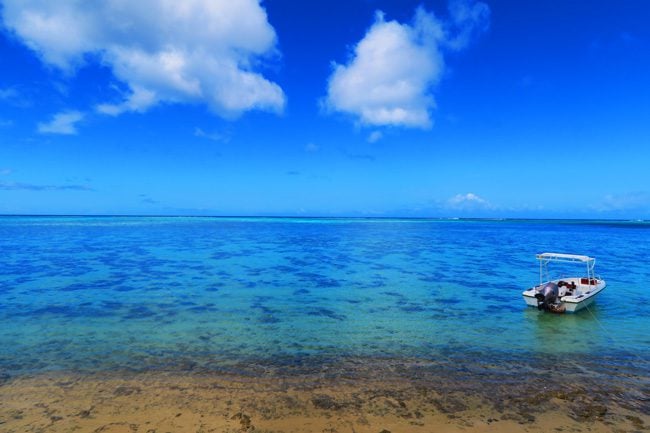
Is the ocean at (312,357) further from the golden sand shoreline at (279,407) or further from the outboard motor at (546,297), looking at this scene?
the outboard motor at (546,297)

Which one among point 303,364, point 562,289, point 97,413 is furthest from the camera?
point 562,289

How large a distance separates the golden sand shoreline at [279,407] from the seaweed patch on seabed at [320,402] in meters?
0.02

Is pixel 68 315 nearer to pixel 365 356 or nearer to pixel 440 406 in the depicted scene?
pixel 365 356

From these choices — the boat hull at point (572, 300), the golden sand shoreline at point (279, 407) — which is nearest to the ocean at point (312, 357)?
the golden sand shoreline at point (279, 407)

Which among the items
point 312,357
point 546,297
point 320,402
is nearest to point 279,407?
point 320,402

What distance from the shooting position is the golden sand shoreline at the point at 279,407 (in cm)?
805

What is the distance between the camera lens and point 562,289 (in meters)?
20.5

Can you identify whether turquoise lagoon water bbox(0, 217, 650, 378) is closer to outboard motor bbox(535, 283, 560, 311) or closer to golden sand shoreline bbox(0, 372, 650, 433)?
outboard motor bbox(535, 283, 560, 311)

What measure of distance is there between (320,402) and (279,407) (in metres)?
1.00

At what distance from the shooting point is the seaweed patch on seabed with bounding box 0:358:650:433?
8.10 metres

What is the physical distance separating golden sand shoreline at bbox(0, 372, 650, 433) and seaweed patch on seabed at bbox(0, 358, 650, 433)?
24 mm

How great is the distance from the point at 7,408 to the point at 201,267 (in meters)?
23.3

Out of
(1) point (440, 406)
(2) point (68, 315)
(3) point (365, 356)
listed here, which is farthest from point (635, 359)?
(2) point (68, 315)

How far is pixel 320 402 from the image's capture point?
9094 mm
